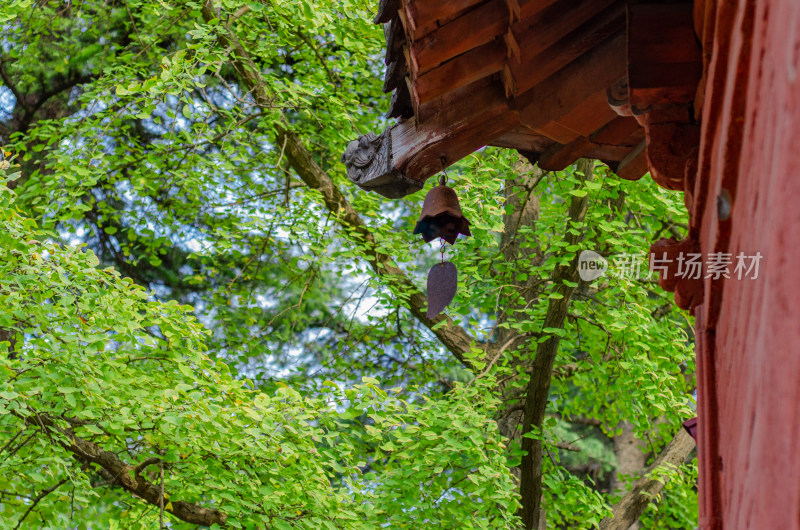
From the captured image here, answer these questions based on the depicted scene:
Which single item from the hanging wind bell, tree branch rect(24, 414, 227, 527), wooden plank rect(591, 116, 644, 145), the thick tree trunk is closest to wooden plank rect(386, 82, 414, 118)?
the hanging wind bell

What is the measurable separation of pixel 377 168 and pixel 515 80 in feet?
2.41

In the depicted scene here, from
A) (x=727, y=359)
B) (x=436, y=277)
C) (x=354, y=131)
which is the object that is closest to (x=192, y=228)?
(x=354, y=131)

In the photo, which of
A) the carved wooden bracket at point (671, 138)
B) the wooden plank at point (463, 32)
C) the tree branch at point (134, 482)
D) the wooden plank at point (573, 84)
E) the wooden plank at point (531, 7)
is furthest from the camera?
the tree branch at point (134, 482)

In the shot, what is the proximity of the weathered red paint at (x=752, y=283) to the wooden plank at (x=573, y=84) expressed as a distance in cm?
68

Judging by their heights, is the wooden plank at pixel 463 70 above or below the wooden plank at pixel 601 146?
below

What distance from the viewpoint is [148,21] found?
27.6 feet

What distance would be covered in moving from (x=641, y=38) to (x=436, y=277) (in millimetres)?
1445

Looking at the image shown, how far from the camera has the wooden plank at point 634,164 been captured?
8.49 ft

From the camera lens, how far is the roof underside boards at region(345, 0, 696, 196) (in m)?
2.13

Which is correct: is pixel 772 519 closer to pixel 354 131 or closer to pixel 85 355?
pixel 85 355

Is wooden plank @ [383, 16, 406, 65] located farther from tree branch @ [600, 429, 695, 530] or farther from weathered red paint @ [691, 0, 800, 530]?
tree branch @ [600, 429, 695, 530]

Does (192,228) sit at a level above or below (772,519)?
above

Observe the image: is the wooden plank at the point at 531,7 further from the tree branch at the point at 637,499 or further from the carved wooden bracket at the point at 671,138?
the tree branch at the point at 637,499

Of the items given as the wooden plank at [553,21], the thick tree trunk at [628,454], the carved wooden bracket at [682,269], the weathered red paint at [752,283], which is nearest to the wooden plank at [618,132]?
the wooden plank at [553,21]
